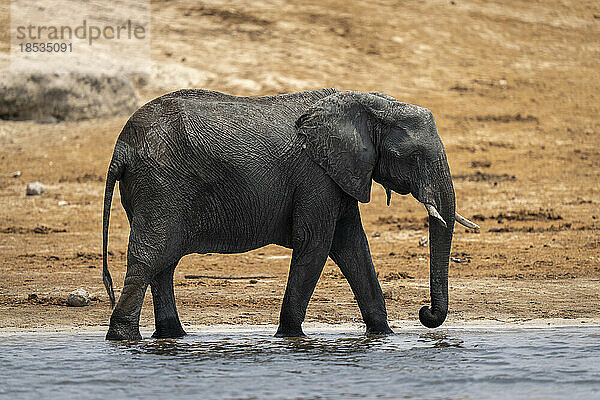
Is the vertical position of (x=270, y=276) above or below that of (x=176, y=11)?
below

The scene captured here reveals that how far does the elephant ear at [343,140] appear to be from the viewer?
25.3ft

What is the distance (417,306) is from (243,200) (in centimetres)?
302

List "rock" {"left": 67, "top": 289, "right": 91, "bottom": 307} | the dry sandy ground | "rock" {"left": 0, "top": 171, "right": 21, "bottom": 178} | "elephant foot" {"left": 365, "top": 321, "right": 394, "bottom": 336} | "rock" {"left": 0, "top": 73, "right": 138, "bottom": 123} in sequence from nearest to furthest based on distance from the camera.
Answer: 1. "elephant foot" {"left": 365, "top": 321, "right": 394, "bottom": 336}
2. "rock" {"left": 67, "top": 289, "right": 91, "bottom": 307}
3. the dry sandy ground
4. "rock" {"left": 0, "top": 171, "right": 21, "bottom": 178}
5. "rock" {"left": 0, "top": 73, "right": 138, "bottom": 123}

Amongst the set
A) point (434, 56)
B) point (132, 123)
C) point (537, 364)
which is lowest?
point (537, 364)

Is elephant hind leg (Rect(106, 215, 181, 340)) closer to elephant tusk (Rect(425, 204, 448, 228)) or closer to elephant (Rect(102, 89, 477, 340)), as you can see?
elephant (Rect(102, 89, 477, 340))

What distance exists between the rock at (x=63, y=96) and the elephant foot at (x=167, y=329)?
43.5 ft

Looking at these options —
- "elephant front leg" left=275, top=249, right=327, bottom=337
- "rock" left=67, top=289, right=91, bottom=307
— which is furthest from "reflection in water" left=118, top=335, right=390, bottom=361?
"rock" left=67, top=289, right=91, bottom=307

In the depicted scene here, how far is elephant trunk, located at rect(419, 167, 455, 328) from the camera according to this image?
25.5 ft

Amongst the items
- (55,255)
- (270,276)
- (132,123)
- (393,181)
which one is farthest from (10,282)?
(393,181)

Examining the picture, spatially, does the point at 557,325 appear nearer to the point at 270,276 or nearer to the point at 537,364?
the point at 537,364

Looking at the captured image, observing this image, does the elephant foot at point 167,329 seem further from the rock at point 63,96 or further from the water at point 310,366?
the rock at point 63,96

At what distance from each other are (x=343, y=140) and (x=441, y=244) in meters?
1.12

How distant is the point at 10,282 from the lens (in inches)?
443

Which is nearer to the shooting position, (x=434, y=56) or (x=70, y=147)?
(x=70, y=147)
